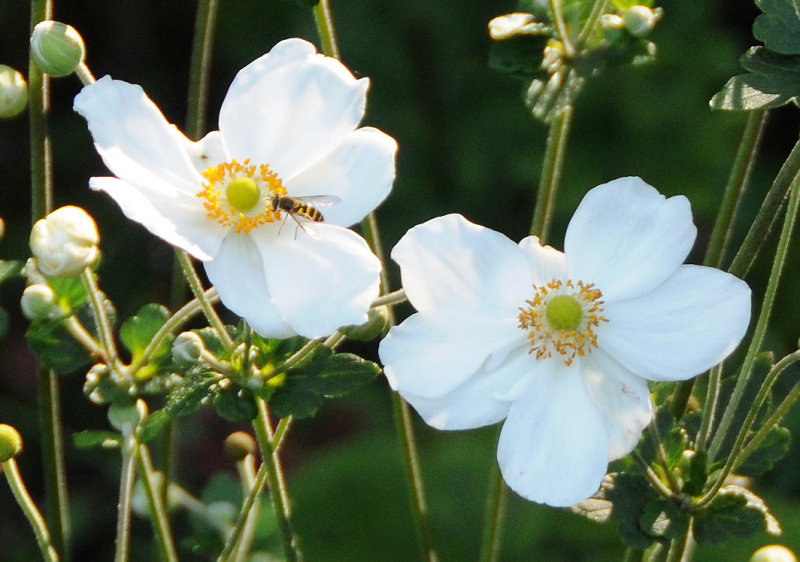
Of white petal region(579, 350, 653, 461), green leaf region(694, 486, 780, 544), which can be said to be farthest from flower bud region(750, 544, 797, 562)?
white petal region(579, 350, 653, 461)

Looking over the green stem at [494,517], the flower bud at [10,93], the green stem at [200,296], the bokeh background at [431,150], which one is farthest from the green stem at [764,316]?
the bokeh background at [431,150]

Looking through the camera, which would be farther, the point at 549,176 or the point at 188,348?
the point at 549,176

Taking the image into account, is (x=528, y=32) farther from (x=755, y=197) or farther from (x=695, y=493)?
(x=755, y=197)

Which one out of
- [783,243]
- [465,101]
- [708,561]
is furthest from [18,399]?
[783,243]

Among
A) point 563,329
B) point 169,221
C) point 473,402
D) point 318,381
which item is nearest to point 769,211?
point 563,329

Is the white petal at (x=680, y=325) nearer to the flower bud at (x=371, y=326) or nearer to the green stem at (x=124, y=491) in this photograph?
the flower bud at (x=371, y=326)

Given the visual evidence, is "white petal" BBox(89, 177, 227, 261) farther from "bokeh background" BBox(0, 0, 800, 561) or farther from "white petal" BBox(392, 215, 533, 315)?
"bokeh background" BBox(0, 0, 800, 561)

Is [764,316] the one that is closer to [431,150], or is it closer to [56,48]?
[56,48]
